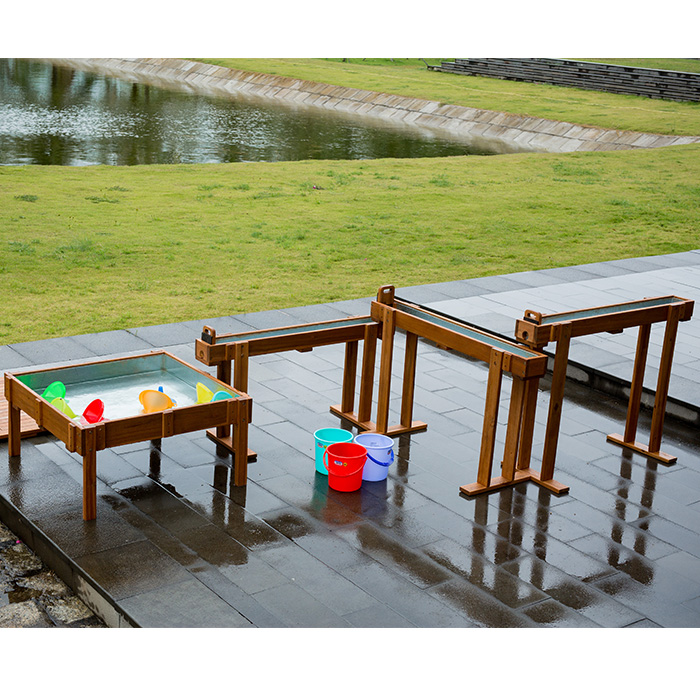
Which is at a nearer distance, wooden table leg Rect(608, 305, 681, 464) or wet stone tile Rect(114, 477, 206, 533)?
wet stone tile Rect(114, 477, 206, 533)

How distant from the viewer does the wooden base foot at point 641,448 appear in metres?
6.80

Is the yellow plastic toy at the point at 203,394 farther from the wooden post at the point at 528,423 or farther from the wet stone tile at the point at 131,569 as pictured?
the wooden post at the point at 528,423

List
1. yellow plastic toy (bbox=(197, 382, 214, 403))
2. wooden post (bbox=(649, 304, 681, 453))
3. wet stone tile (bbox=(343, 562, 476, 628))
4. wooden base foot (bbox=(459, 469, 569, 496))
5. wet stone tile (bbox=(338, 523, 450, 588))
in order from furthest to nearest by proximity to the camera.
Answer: wooden post (bbox=(649, 304, 681, 453)) < yellow plastic toy (bbox=(197, 382, 214, 403)) < wooden base foot (bbox=(459, 469, 569, 496)) < wet stone tile (bbox=(338, 523, 450, 588)) < wet stone tile (bbox=(343, 562, 476, 628))

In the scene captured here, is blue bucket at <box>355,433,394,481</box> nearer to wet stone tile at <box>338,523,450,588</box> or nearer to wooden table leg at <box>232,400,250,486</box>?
wet stone tile at <box>338,523,450,588</box>

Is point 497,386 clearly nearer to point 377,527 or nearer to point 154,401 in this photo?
point 377,527

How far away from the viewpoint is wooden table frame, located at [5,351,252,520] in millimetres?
5430

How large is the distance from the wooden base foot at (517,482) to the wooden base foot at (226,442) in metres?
1.58

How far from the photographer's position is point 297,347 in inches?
264

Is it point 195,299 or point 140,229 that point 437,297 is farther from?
point 140,229

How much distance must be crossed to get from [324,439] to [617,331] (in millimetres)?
2399

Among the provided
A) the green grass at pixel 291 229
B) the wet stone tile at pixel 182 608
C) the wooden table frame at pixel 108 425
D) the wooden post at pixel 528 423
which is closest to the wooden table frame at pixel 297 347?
the wooden table frame at pixel 108 425

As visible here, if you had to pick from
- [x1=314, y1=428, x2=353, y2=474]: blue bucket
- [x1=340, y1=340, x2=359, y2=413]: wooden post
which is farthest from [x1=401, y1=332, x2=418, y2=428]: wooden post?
[x1=314, y1=428, x2=353, y2=474]: blue bucket

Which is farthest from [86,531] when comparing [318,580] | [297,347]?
[297,347]

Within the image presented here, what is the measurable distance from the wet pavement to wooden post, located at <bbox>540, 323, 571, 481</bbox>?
24 cm
